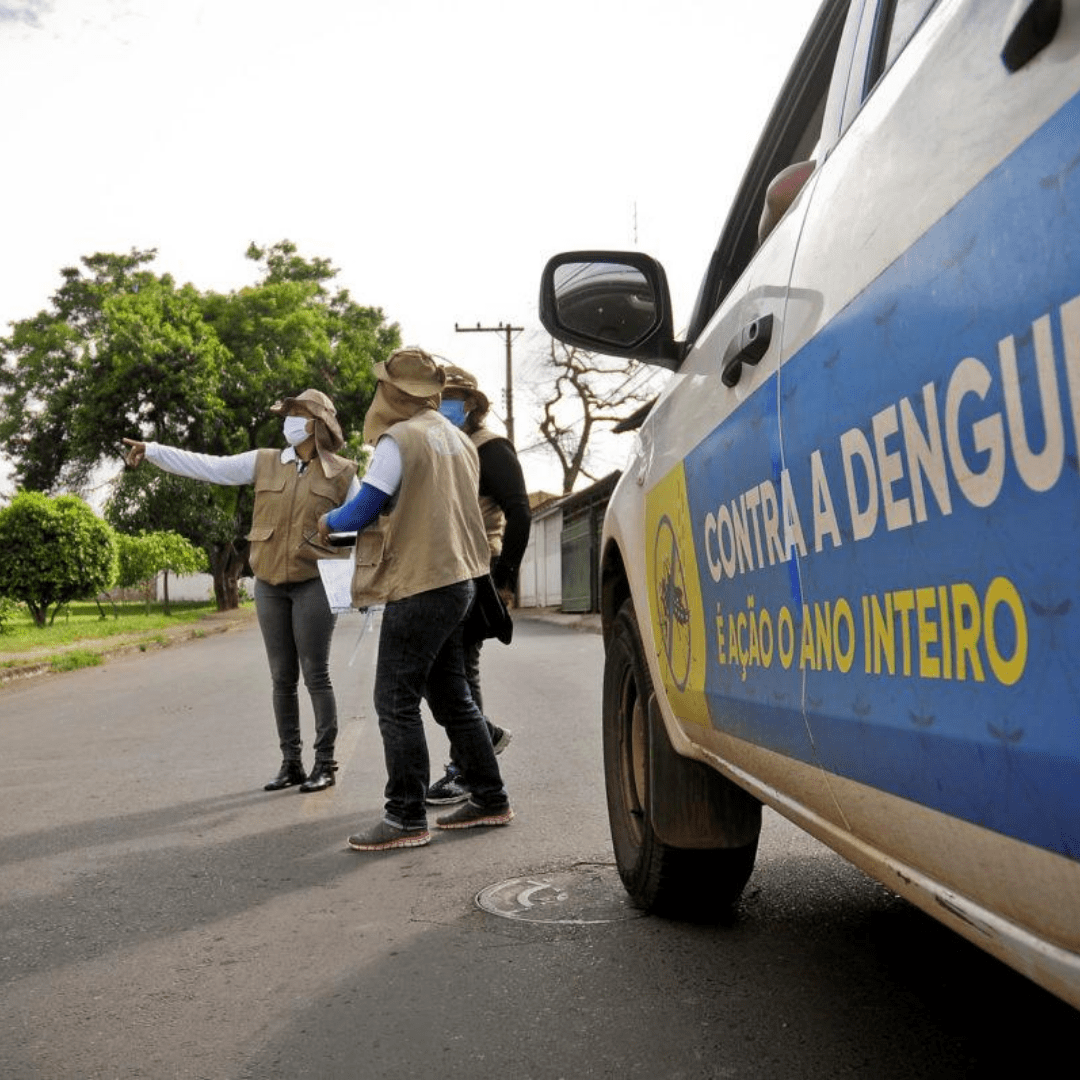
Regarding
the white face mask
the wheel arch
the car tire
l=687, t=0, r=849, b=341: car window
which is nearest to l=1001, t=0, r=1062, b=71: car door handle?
l=687, t=0, r=849, b=341: car window

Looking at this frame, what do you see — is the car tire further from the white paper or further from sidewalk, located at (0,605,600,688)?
sidewalk, located at (0,605,600,688)

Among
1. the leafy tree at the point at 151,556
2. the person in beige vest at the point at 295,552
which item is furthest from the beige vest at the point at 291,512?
the leafy tree at the point at 151,556

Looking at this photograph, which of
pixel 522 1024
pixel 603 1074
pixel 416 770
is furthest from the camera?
pixel 416 770

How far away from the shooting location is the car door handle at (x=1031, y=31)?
48.3 inches

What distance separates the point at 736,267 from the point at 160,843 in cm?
324

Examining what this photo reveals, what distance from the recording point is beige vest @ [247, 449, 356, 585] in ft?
19.9

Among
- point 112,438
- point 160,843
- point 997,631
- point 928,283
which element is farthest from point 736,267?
point 112,438

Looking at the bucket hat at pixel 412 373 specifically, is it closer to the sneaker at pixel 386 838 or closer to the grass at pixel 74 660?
the sneaker at pixel 386 838

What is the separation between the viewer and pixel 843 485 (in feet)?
5.61

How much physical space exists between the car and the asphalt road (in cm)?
68

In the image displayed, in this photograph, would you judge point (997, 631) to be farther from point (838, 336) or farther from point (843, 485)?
point (838, 336)

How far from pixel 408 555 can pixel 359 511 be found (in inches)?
9.8

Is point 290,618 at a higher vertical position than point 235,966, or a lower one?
higher

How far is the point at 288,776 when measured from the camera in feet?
20.6
